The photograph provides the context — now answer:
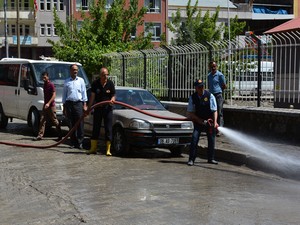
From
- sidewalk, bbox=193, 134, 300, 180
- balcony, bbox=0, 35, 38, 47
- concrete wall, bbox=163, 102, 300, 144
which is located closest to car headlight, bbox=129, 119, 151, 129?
sidewalk, bbox=193, 134, 300, 180

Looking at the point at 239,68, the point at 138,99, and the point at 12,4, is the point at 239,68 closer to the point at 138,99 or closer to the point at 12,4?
the point at 138,99

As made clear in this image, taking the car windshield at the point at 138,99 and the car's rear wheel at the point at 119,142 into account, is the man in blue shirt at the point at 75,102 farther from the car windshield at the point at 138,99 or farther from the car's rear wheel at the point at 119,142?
the car's rear wheel at the point at 119,142

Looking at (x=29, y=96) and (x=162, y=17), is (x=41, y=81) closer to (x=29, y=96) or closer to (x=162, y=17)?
(x=29, y=96)

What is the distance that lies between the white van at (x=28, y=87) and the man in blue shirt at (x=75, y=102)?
6.75ft

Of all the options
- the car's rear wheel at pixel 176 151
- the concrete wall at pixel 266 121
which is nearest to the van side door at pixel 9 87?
the car's rear wheel at pixel 176 151

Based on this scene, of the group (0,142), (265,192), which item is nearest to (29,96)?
(0,142)

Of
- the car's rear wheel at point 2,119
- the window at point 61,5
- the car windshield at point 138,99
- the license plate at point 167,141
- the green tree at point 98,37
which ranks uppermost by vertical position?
the window at point 61,5

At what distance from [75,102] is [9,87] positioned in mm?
4886

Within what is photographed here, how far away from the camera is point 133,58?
20297mm

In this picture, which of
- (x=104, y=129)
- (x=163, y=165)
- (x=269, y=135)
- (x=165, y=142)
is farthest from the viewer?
(x=269, y=135)

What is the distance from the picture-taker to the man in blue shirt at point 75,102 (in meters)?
13.0

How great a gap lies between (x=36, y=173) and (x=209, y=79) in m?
5.85

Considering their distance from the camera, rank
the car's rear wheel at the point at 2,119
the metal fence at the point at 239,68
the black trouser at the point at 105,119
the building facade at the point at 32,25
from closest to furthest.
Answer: the black trouser at the point at 105,119, the metal fence at the point at 239,68, the car's rear wheel at the point at 2,119, the building facade at the point at 32,25

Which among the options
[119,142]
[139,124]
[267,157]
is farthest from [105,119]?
[267,157]
